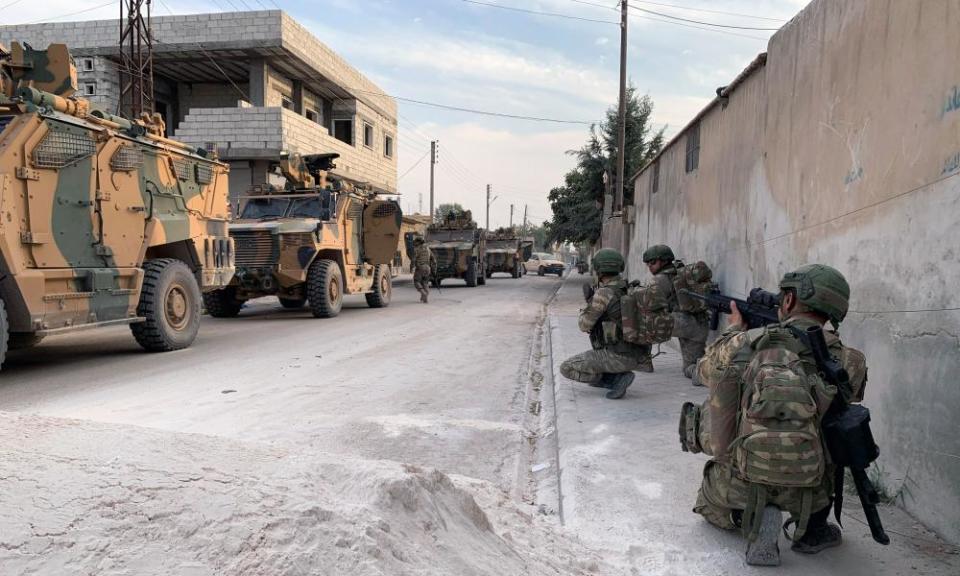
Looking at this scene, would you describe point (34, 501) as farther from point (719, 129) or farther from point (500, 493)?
point (719, 129)

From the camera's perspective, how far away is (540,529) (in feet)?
8.14

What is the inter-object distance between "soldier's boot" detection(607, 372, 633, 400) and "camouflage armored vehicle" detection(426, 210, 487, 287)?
14.1 meters

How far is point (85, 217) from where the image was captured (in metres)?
5.89

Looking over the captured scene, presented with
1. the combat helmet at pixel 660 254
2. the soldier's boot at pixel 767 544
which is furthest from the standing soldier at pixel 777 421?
the combat helmet at pixel 660 254

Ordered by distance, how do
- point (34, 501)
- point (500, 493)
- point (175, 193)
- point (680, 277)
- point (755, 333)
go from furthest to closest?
1. point (175, 193)
2. point (680, 277)
3. point (500, 493)
4. point (755, 333)
5. point (34, 501)

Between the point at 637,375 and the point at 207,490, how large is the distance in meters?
4.81

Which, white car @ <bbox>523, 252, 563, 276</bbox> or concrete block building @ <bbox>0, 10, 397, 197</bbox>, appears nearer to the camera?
concrete block building @ <bbox>0, 10, 397, 197</bbox>

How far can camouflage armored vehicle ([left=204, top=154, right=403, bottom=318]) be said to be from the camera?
32.0 feet

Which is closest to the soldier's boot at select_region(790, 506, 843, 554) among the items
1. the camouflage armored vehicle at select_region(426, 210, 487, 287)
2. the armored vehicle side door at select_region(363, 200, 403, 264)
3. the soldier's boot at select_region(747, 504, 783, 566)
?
the soldier's boot at select_region(747, 504, 783, 566)

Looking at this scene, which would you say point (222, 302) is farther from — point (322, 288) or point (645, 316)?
point (645, 316)

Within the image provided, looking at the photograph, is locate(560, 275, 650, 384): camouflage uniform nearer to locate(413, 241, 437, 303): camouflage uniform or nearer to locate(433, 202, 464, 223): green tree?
locate(413, 241, 437, 303): camouflage uniform

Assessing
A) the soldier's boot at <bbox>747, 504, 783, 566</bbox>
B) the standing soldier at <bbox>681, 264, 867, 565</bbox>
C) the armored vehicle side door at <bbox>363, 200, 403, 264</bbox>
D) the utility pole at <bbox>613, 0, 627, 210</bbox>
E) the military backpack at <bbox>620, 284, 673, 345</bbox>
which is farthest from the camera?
the utility pole at <bbox>613, 0, 627, 210</bbox>

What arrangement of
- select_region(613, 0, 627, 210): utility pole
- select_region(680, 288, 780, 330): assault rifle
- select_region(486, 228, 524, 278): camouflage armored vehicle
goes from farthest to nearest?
select_region(486, 228, 524, 278): camouflage armored vehicle → select_region(613, 0, 627, 210): utility pole → select_region(680, 288, 780, 330): assault rifle

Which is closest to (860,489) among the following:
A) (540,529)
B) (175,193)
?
(540,529)
